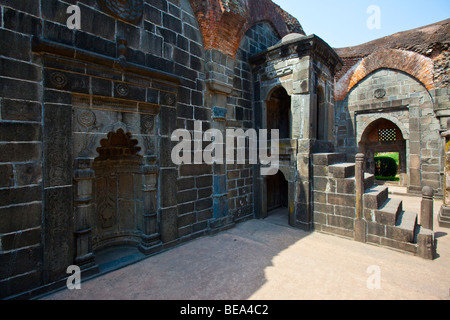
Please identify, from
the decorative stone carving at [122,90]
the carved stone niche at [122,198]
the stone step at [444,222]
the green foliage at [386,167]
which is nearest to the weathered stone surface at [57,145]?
the decorative stone carving at [122,90]

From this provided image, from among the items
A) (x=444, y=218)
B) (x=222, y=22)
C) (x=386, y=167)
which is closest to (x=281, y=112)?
(x=222, y=22)

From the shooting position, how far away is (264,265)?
3.57 m

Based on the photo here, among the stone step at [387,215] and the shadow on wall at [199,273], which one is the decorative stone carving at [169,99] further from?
the stone step at [387,215]

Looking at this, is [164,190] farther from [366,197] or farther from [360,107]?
[360,107]

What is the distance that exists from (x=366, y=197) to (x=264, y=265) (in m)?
2.53

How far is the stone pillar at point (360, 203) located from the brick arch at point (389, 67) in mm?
6603

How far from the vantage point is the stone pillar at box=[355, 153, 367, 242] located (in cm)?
447

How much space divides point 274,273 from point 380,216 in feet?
8.21

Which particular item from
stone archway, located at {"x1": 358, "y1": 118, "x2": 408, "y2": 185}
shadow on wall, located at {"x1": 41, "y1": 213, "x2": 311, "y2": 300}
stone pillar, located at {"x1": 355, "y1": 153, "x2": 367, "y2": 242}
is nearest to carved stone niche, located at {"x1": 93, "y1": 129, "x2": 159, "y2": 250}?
shadow on wall, located at {"x1": 41, "y1": 213, "x2": 311, "y2": 300}

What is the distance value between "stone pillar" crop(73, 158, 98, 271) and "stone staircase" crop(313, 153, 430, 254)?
461 cm

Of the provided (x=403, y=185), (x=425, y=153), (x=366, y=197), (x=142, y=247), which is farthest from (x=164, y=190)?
(x=403, y=185)

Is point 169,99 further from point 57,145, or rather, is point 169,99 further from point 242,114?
point 242,114

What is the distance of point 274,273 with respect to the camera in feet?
10.9

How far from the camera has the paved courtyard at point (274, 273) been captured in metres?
2.84
